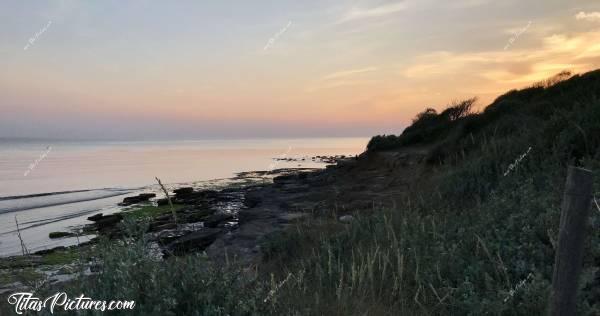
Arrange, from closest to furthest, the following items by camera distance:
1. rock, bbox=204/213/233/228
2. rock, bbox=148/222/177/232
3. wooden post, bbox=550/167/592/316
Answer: wooden post, bbox=550/167/592/316, rock, bbox=204/213/233/228, rock, bbox=148/222/177/232

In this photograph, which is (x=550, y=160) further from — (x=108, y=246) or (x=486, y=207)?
(x=108, y=246)

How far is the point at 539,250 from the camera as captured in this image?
17.8 ft

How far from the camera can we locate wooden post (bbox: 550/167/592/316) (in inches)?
131

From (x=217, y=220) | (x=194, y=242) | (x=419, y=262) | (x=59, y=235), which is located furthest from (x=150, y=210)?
(x=419, y=262)

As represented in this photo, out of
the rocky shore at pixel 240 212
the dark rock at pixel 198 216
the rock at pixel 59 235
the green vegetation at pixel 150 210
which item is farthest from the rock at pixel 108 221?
the dark rock at pixel 198 216

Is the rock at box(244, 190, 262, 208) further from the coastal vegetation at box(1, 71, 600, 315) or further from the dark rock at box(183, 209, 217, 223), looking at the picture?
the coastal vegetation at box(1, 71, 600, 315)

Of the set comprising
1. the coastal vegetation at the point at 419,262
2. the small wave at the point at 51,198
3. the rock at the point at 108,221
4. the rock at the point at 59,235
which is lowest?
the rock at the point at 59,235

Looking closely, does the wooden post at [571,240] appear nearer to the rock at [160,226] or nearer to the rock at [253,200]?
the rock at [160,226]

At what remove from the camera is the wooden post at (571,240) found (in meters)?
3.32

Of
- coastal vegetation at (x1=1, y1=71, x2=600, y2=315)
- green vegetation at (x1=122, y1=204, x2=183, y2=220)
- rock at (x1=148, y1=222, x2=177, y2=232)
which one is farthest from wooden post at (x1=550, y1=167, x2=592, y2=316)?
green vegetation at (x1=122, y1=204, x2=183, y2=220)

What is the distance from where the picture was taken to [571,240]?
→ 3457mm

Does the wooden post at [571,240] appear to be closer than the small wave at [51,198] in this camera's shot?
Yes

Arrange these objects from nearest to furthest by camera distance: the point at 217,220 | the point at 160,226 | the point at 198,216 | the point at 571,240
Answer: the point at 571,240 → the point at 217,220 → the point at 160,226 → the point at 198,216

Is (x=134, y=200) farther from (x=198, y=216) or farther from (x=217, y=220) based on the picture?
(x=217, y=220)
